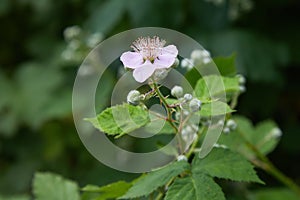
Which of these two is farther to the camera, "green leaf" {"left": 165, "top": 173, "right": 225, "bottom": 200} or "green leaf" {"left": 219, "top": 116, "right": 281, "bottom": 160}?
"green leaf" {"left": 219, "top": 116, "right": 281, "bottom": 160}

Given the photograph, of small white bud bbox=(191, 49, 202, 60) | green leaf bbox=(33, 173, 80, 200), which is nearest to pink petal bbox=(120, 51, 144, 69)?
small white bud bbox=(191, 49, 202, 60)

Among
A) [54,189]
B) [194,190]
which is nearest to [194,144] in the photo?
[194,190]

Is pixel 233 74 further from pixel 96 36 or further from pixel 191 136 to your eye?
pixel 96 36

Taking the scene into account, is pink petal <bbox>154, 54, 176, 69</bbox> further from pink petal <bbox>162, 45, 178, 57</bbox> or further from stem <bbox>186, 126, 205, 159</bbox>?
stem <bbox>186, 126, 205, 159</bbox>

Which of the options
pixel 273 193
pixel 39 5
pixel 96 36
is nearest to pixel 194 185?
pixel 273 193

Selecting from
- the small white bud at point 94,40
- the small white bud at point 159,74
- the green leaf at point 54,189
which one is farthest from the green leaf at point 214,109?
the small white bud at point 94,40

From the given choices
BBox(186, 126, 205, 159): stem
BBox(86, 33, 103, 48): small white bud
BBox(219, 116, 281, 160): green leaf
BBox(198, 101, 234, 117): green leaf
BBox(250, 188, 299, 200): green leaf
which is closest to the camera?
BBox(198, 101, 234, 117): green leaf

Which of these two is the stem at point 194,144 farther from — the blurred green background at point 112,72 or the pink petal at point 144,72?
the blurred green background at point 112,72
